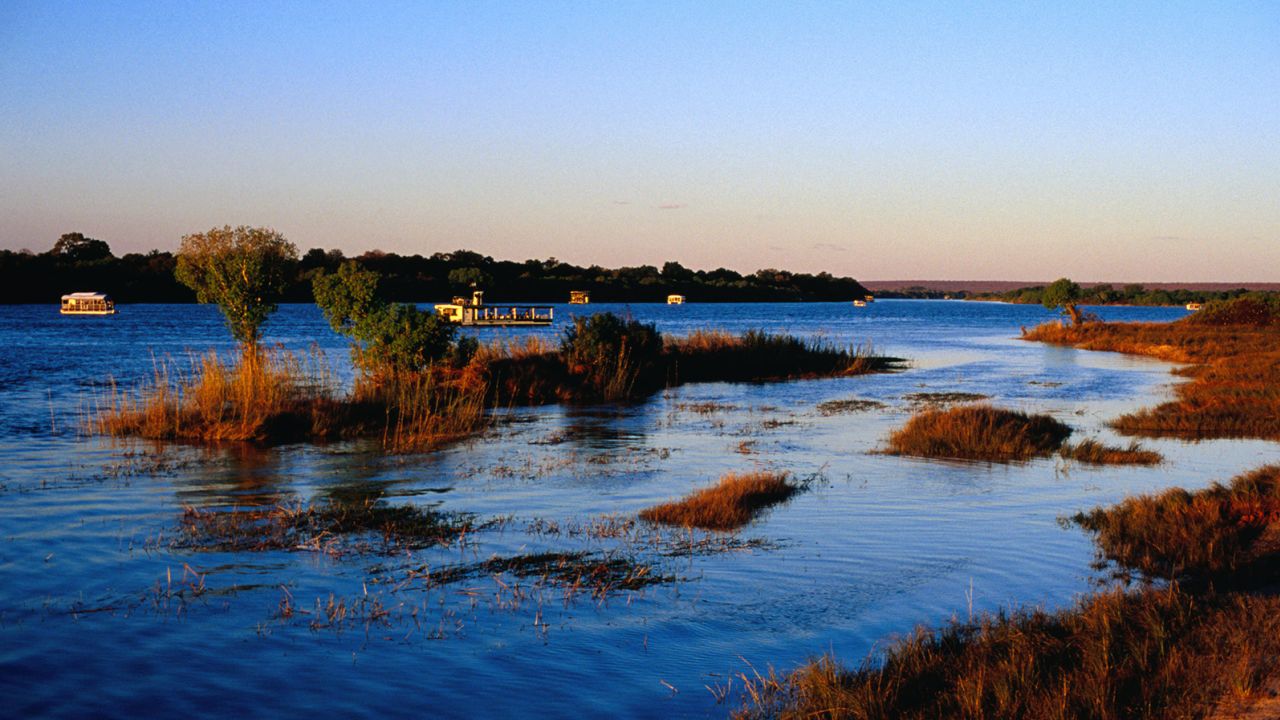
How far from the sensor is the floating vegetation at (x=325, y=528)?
41.1 ft

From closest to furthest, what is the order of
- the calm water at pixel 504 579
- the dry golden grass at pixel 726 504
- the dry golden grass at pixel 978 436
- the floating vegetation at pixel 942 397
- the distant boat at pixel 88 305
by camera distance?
the calm water at pixel 504 579
the dry golden grass at pixel 726 504
the dry golden grass at pixel 978 436
the floating vegetation at pixel 942 397
the distant boat at pixel 88 305

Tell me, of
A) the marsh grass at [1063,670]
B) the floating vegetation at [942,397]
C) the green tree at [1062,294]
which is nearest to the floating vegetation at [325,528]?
the marsh grass at [1063,670]

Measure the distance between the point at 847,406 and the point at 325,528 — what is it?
21.7 metres

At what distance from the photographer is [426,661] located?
8688 mm

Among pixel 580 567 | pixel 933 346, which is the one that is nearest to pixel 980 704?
pixel 580 567

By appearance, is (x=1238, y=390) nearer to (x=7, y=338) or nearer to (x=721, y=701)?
(x=721, y=701)

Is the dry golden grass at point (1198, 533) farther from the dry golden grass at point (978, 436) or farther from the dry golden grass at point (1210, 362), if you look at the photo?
the dry golden grass at point (1210, 362)

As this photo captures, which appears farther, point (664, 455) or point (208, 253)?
point (208, 253)

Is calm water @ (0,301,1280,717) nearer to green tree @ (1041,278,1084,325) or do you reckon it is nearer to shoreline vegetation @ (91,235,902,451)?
shoreline vegetation @ (91,235,902,451)

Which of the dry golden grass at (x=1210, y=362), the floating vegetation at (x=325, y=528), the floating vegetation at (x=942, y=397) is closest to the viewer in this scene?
the floating vegetation at (x=325, y=528)

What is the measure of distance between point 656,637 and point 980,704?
3382mm

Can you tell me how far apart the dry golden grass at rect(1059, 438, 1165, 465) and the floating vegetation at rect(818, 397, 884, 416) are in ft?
31.0

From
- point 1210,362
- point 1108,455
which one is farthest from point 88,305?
point 1108,455

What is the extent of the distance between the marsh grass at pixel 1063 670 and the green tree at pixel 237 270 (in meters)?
22.5
